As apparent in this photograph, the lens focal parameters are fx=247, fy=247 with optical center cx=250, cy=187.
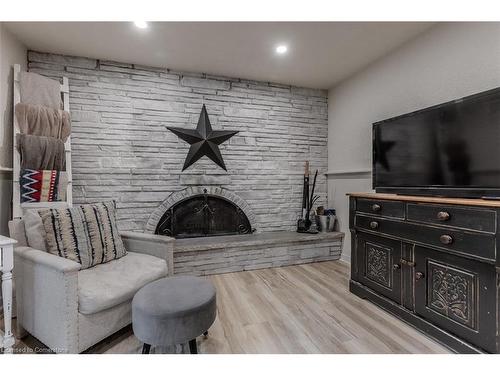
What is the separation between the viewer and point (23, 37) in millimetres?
2195

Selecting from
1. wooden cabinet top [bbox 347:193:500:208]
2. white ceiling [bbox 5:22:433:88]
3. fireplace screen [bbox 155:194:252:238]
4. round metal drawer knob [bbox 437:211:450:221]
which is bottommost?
fireplace screen [bbox 155:194:252:238]

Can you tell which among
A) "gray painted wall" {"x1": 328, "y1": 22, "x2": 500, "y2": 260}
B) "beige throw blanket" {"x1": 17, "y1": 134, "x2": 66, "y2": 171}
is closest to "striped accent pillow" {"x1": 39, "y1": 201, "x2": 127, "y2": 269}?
"beige throw blanket" {"x1": 17, "y1": 134, "x2": 66, "y2": 171}

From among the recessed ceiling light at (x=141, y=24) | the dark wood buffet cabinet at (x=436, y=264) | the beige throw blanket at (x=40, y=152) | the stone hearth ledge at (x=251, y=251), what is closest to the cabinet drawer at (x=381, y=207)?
the dark wood buffet cabinet at (x=436, y=264)

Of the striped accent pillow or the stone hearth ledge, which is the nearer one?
the striped accent pillow

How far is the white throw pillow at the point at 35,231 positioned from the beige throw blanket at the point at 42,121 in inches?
36.4

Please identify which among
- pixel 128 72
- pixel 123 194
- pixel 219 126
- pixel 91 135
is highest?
pixel 128 72

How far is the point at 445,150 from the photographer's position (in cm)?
170

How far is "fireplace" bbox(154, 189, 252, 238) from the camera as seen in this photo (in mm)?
2879

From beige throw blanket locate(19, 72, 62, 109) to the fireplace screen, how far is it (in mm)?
1496

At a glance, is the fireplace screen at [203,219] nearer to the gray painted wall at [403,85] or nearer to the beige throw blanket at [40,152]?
the beige throw blanket at [40,152]

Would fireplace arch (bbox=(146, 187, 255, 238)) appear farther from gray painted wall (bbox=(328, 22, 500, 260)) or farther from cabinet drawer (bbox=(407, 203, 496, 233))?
cabinet drawer (bbox=(407, 203, 496, 233))
